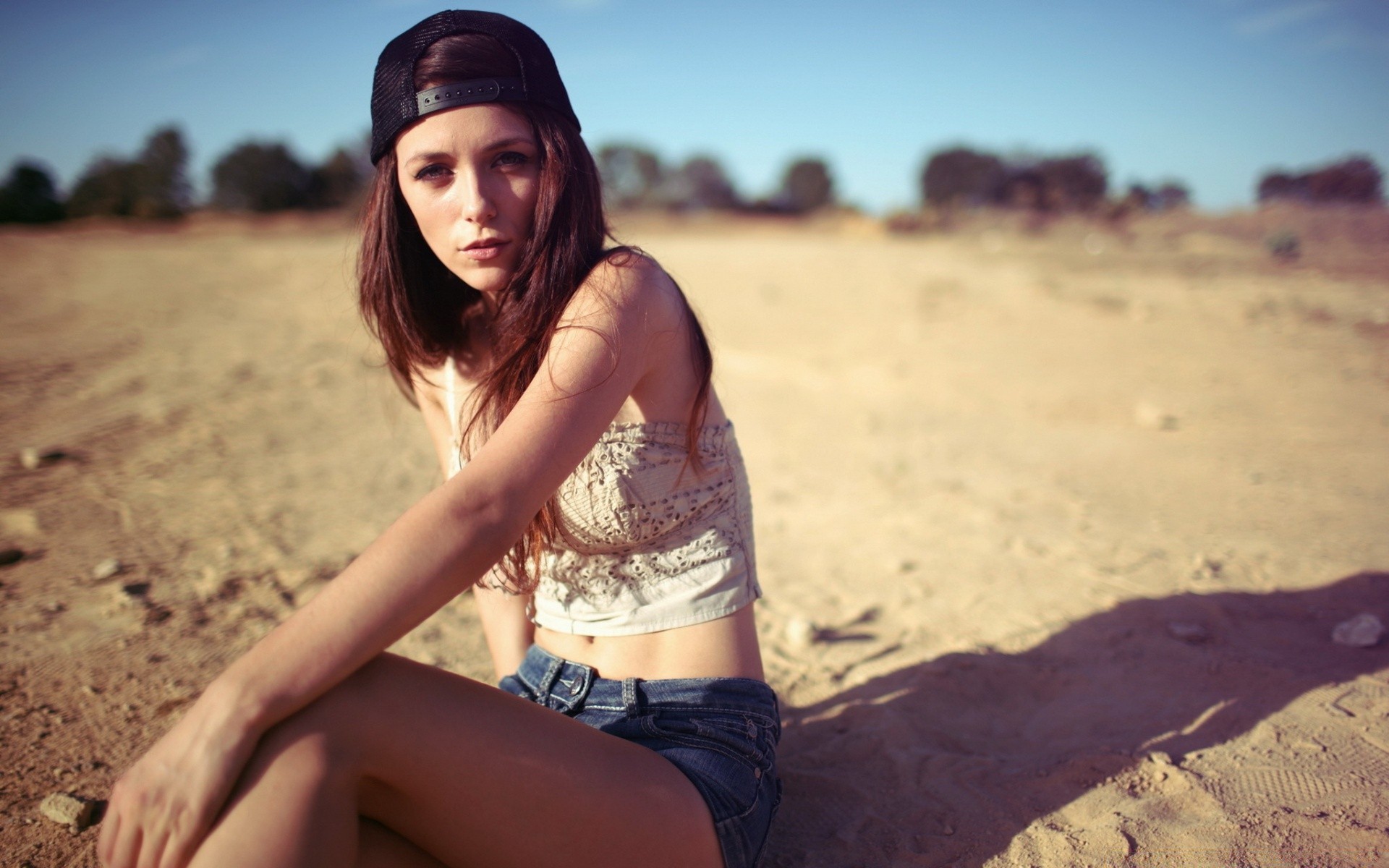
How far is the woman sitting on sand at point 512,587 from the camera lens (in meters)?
1.10

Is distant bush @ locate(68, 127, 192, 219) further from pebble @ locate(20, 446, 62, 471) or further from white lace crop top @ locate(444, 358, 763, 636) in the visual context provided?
white lace crop top @ locate(444, 358, 763, 636)

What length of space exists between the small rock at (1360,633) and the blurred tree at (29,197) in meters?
23.8

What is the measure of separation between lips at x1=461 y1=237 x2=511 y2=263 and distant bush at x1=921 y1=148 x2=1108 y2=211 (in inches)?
685

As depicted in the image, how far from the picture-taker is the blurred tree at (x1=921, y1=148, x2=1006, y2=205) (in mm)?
25328

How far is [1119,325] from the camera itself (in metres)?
6.80

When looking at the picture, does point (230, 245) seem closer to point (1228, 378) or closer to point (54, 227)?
point (54, 227)

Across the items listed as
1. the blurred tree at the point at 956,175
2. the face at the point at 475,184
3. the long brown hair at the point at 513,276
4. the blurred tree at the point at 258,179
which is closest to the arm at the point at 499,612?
the long brown hair at the point at 513,276

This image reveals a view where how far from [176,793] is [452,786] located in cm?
35

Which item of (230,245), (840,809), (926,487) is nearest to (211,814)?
(840,809)

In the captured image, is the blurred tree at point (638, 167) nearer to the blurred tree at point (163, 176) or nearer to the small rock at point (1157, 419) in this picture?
the blurred tree at point (163, 176)

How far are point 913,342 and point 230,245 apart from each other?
1319 centimetres

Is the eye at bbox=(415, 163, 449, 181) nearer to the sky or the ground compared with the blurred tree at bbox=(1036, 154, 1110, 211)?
nearer to the ground

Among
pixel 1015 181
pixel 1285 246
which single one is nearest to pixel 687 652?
pixel 1285 246

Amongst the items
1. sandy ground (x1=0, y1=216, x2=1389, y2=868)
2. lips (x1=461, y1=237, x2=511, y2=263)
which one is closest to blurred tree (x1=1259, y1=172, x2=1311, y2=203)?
sandy ground (x1=0, y1=216, x2=1389, y2=868)
